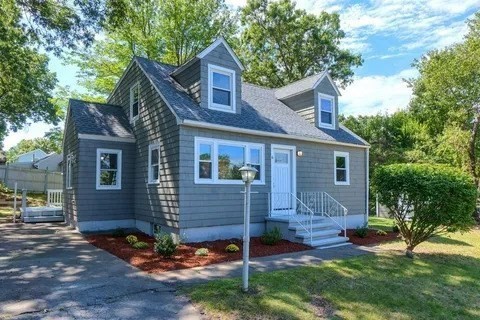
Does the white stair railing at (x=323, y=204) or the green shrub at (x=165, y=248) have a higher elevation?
the white stair railing at (x=323, y=204)

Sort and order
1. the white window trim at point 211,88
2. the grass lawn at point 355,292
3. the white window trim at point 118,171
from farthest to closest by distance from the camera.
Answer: the white window trim at point 118,171 < the white window trim at point 211,88 < the grass lawn at point 355,292

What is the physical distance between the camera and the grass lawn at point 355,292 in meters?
4.88

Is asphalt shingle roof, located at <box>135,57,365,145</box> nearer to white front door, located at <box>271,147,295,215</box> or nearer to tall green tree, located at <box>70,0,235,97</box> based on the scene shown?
white front door, located at <box>271,147,295,215</box>

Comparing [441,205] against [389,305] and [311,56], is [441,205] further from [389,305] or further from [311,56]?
[311,56]

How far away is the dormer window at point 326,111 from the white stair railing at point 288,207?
3.82 meters

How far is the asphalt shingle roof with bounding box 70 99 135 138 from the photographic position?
12.1 meters

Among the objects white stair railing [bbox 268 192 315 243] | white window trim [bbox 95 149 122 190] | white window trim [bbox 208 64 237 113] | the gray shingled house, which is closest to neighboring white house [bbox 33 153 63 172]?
the gray shingled house

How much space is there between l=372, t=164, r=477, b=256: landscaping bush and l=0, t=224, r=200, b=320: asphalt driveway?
20.4 feet

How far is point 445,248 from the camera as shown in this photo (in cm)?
1005

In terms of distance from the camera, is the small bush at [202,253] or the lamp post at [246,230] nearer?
the lamp post at [246,230]

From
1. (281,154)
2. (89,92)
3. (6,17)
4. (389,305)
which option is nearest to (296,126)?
(281,154)

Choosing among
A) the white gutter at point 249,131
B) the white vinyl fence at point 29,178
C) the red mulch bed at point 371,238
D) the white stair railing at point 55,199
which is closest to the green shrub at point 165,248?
the white gutter at point 249,131

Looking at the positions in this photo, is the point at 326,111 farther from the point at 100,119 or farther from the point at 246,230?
the point at 246,230

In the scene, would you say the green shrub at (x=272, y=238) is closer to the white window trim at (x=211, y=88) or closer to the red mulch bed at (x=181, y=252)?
the red mulch bed at (x=181, y=252)
